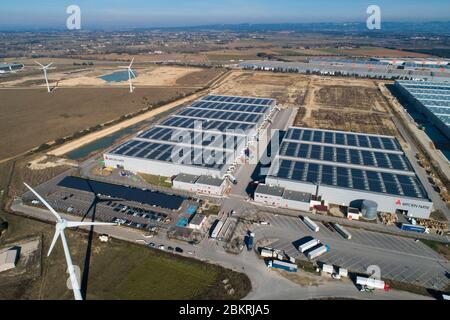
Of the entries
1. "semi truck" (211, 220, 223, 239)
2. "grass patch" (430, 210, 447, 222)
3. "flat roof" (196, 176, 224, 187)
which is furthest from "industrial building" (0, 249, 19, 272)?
"grass patch" (430, 210, 447, 222)

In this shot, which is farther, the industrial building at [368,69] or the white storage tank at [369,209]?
the industrial building at [368,69]

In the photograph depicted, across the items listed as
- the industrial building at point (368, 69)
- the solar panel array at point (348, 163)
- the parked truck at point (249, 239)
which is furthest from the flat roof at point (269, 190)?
the industrial building at point (368, 69)

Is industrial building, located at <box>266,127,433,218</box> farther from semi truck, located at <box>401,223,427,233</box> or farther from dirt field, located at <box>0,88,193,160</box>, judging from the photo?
dirt field, located at <box>0,88,193,160</box>

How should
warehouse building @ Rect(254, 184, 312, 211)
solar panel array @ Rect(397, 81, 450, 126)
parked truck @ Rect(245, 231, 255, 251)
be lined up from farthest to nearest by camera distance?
1. solar panel array @ Rect(397, 81, 450, 126)
2. warehouse building @ Rect(254, 184, 312, 211)
3. parked truck @ Rect(245, 231, 255, 251)

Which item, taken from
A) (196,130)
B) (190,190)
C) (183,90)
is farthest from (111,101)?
(190,190)

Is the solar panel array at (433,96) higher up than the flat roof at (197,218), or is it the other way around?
the solar panel array at (433,96)

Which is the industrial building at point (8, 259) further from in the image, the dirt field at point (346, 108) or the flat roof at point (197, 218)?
the dirt field at point (346, 108)

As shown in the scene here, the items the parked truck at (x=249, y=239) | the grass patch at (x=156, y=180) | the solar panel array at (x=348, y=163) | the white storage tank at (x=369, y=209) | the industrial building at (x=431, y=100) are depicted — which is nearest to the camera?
the parked truck at (x=249, y=239)
